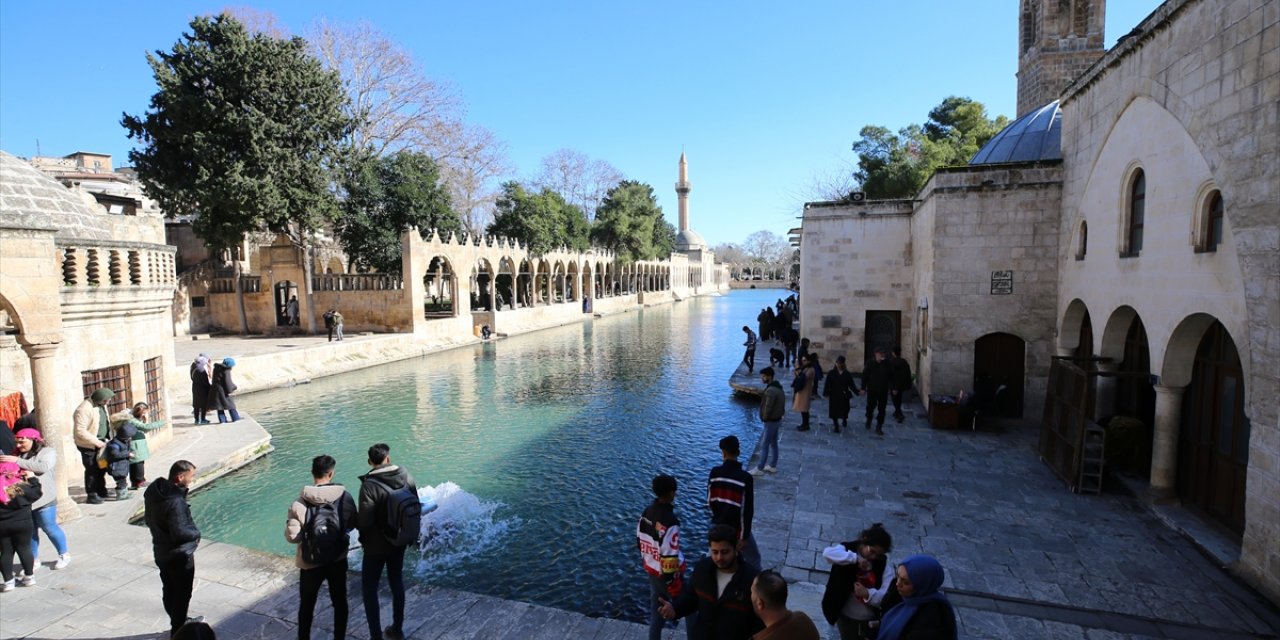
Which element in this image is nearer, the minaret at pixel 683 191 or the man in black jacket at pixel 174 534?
the man in black jacket at pixel 174 534

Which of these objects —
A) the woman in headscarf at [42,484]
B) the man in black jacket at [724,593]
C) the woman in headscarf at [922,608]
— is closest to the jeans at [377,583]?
the man in black jacket at [724,593]

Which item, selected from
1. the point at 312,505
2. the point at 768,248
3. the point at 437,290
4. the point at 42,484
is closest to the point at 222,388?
the point at 42,484

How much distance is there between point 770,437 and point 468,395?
31.2 feet

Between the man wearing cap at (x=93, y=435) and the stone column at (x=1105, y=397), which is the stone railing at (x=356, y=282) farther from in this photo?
the stone column at (x=1105, y=397)

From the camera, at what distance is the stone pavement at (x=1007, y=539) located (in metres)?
4.92

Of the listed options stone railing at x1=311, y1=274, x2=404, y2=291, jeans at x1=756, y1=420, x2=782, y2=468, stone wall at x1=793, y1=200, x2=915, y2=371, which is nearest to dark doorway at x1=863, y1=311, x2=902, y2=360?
stone wall at x1=793, y1=200, x2=915, y2=371

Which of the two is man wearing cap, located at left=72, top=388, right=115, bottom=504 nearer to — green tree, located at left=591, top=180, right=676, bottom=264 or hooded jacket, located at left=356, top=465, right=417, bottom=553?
hooded jacket, located at left=356, top=465, right=417, bottom=553

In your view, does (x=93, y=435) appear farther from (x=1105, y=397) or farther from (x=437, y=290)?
(x=437, y=290)

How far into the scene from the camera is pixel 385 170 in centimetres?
2720

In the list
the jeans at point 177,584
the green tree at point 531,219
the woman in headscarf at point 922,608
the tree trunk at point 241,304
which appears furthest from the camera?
the green tree at point 531,219

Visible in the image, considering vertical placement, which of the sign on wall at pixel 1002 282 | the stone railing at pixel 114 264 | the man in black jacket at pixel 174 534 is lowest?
the man in black jacket at pixel 174 534

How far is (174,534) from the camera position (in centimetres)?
426

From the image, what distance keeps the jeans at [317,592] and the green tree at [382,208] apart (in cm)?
2444

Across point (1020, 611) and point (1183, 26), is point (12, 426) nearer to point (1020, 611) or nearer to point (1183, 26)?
point (1020, 611)
